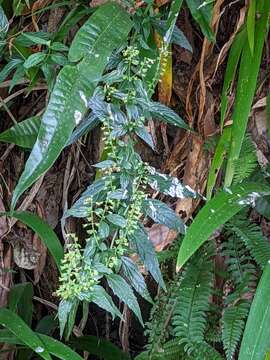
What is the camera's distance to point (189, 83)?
3.72 ft

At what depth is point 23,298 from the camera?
1232mm

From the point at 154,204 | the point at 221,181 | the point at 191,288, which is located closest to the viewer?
the point at 154,204

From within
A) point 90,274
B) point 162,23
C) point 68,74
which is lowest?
point 90,274

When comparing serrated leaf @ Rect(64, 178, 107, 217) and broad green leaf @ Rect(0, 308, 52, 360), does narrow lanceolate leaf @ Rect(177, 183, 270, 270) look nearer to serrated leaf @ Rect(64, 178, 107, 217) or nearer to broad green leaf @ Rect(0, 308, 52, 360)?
serrated leaf @ Rect(64, 178, 107, 217)

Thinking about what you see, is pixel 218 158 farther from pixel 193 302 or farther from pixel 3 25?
pixel 3 25

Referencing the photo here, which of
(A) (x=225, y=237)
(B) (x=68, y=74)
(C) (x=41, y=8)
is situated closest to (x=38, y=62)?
(B) (x=68, y=74)

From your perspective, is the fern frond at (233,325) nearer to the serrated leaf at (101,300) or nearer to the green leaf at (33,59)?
the serrated leaf at (101,300)

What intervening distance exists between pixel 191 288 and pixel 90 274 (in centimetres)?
33

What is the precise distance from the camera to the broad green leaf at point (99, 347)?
47.7 inches

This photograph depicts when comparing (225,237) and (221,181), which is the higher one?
(221,181)

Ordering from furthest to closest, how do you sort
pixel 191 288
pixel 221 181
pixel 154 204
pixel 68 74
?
pixel 221 181, pixel 191 288, pixel 154 204, pixel 68 74

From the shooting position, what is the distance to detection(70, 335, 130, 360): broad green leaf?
47.7 inches

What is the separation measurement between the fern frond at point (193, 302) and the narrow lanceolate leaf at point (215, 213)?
177mm

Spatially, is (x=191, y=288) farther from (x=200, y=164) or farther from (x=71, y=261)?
(x=71, y=261)
